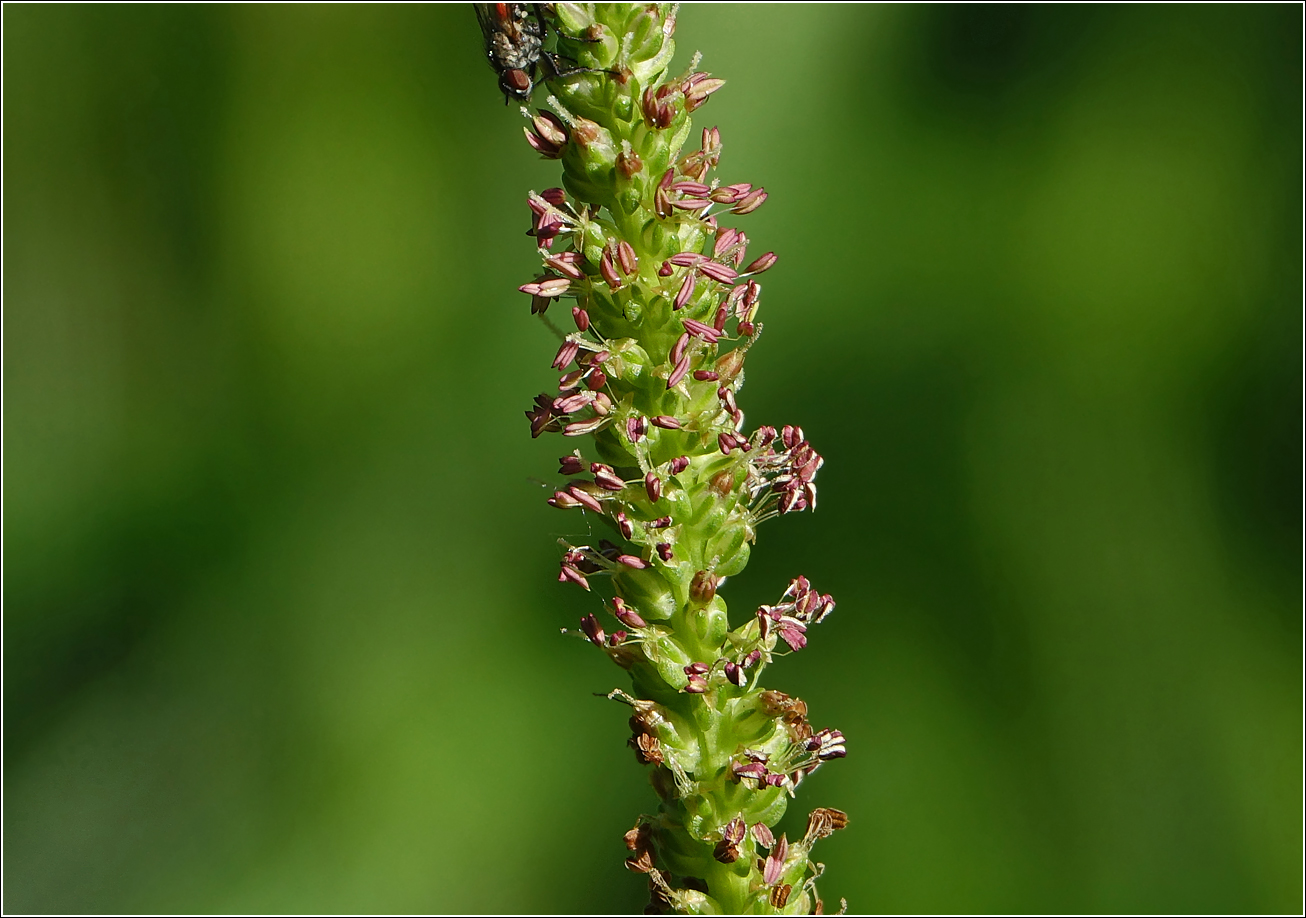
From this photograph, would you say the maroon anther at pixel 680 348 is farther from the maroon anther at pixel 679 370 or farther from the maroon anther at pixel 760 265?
the maroon anther at pixel 760 265

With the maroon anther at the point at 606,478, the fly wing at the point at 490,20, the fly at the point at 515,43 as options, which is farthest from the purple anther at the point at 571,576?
the fly wing at the point at 490,20

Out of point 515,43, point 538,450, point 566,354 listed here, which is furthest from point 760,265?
point 538,450

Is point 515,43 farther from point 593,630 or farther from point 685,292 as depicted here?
point 593,630

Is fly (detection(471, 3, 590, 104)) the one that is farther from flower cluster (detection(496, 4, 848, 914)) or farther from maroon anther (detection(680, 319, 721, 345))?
maroon anther (detection(680, 319, 721, 345))

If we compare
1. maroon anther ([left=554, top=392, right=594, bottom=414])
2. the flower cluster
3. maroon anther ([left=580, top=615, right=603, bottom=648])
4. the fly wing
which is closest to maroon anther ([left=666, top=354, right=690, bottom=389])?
the flower cluster

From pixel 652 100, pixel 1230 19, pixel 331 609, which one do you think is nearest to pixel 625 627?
pixel 652 100

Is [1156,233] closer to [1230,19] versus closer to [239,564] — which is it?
[1230,19]
